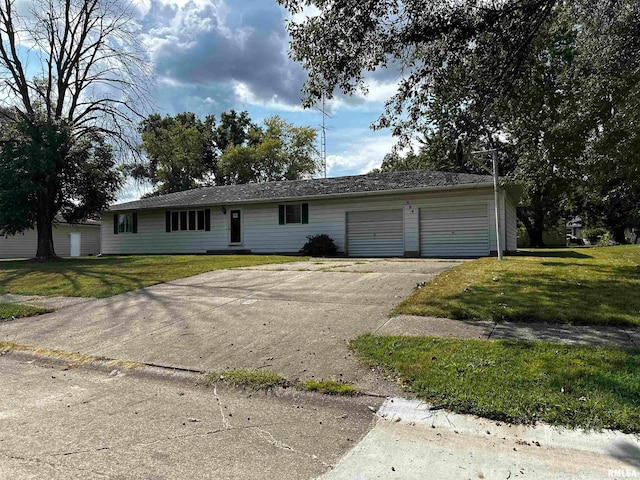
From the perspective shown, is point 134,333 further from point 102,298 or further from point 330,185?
point 330,185

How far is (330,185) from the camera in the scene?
2164cm

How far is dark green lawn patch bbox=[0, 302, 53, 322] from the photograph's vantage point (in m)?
7.83

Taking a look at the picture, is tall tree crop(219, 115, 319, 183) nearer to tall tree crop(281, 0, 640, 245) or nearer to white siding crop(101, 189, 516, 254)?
white siding crop(101, 189, 516, 254)

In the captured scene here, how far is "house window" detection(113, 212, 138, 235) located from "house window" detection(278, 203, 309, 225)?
9739 millimetres

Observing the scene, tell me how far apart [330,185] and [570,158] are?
36.5ft

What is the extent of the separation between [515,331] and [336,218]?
1510 centimetres

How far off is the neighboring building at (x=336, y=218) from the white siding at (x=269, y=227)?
4 centimetres

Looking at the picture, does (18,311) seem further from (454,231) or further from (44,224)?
(454,231)

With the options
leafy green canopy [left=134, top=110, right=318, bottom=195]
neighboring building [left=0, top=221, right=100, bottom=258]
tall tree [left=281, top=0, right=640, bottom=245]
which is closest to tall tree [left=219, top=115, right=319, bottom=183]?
leafy green canopy [left=134, top=110, right=318, bottom=195]

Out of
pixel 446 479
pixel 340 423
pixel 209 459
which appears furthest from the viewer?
pixel 340 423

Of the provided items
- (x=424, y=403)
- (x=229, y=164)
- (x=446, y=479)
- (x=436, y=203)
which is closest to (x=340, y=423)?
(x=424, y=403)

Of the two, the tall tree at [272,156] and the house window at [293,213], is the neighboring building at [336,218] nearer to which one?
the house window at [293,213]

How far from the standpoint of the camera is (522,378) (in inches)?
149

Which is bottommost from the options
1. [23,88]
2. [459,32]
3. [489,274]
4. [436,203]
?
[489,274]
